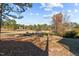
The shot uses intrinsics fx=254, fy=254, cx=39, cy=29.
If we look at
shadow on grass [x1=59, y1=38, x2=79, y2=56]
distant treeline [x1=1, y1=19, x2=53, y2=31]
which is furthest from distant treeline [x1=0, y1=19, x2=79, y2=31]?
shadow on grass [x1=59, y1=38, x2=79, y2=56]

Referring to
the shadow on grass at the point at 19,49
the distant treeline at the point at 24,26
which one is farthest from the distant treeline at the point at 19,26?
the shadow on grass at the point at 19,49

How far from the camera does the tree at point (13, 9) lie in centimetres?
281

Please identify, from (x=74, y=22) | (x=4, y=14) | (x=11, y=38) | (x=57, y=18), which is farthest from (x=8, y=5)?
Answer: (x=74, y=22)

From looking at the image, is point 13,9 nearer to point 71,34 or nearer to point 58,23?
point 58,23

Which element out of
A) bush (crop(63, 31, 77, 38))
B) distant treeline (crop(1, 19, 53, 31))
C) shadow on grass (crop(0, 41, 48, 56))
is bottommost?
shadow on grass (crop(0, 41, 48, 56))

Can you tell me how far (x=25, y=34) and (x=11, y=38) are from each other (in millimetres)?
164

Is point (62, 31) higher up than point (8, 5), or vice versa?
point (8, 5)

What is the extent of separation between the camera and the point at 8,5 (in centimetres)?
282

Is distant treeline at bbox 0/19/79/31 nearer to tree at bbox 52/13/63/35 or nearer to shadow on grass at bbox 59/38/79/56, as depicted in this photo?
tree at bbox 52/13/63/35

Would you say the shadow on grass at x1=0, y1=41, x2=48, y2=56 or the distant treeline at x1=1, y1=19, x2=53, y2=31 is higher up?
the distant treeline at x1=1, y1=19, x2=53, y2=31

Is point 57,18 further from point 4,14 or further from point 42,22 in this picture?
point 4,14

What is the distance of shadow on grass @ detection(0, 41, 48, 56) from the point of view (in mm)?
2805

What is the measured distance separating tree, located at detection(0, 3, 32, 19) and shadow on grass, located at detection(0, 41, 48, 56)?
0.30m

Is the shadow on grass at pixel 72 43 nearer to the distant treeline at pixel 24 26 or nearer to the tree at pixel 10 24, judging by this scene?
the distant treeline at pixel 24 26
